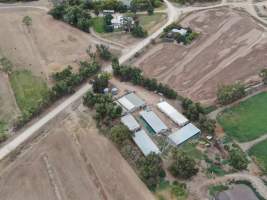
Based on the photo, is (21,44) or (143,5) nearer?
(21,44)

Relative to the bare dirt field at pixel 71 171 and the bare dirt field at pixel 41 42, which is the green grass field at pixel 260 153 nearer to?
the bare dirt field at pixel 71 171

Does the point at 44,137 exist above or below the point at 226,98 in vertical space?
below

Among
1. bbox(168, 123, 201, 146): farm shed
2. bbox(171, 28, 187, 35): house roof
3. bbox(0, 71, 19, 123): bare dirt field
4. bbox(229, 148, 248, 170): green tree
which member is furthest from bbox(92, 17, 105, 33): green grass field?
bbox(229, 148, 248, 170): green tree

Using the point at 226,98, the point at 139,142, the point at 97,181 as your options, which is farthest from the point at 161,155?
the point at 226,98

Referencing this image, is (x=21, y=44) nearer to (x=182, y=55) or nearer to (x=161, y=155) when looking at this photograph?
(x=182, y=55)

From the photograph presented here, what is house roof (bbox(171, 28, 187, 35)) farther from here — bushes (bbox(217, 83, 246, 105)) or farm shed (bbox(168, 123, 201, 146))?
farm shed (bbox(168, 123, 201, 146))

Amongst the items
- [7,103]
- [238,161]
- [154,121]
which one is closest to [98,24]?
[7,103]
